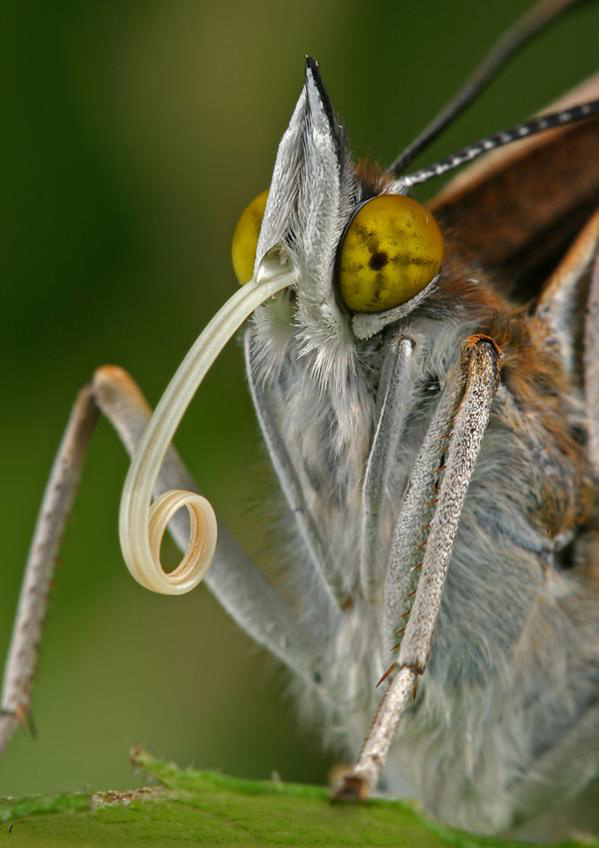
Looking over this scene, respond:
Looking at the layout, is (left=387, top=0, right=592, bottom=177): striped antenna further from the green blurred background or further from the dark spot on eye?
the green blurred background

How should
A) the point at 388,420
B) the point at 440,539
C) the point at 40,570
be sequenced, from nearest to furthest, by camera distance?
the point at 440,539
the point at 388,420
the point at 40,570

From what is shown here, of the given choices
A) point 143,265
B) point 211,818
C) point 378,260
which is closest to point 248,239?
point 378,260

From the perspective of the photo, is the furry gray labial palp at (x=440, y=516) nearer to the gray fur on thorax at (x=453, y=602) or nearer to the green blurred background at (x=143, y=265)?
the gray fur on thorax at (x=453, y=602)

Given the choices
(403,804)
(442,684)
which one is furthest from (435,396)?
(403,804)

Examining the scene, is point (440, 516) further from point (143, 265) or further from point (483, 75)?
point (143, 265)

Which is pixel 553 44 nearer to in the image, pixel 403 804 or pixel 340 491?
pixel 340 491
